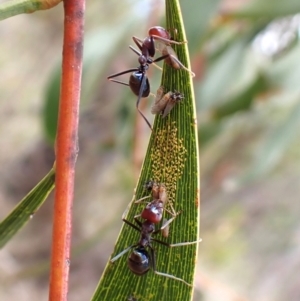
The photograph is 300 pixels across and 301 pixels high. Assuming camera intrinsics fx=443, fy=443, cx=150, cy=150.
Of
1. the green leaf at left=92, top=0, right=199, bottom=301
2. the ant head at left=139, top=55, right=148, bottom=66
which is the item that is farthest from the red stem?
the ant head at left=139, top=55, right=148, bottom=66

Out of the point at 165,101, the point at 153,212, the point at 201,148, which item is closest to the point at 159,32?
the point at 165,101

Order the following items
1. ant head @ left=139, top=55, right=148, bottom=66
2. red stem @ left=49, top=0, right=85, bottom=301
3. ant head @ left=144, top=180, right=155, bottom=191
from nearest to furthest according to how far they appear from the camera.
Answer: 1. red stem @ left=49, top=0, right=85, bottom=301
2. ant head @ left=144, top=180, right=155, bottom=191
3. ant head @ left=139, top=55, right=148, bottom=66

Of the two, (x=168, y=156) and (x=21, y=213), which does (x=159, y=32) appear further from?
(x=21, y=213)

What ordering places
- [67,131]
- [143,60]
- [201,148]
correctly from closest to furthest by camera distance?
1. [67,131]
2. [143,60]
3. [201,148]

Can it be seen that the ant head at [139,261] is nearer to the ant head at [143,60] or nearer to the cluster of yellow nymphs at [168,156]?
the cluster of yellow nymphs at [168,156]

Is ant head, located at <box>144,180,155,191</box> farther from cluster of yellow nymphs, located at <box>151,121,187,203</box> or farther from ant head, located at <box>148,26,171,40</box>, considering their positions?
ant head, located at <box>148,26,171,40</box>

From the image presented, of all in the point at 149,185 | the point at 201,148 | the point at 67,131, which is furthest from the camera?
the point at 201,148
